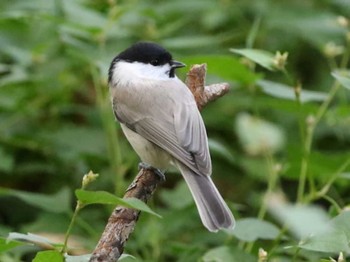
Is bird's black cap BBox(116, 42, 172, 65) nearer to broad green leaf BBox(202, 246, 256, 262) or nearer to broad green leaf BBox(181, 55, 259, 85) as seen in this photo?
broad green leaf BBox(181, 55, 259, 85)

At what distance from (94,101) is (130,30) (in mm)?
803

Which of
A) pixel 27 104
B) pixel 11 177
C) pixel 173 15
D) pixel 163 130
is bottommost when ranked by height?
pixel 11 177

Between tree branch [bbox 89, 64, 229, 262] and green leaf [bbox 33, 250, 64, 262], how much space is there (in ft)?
0.25

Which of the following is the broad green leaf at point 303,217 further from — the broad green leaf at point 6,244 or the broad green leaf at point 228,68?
the broad green leaf at point 228,68

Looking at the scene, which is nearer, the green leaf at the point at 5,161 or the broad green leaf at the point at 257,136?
the broad green leaf at the point at 257,136

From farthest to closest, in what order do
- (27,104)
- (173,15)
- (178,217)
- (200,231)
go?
(173,15) < (27,104) < (200,231) < (178,217)

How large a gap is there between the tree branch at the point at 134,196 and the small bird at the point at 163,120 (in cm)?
4

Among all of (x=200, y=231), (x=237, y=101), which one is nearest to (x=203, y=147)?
(x=200, y=231)

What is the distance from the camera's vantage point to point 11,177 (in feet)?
12.6

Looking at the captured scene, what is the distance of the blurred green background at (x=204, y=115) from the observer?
2.71 meters

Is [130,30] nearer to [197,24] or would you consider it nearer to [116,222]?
[197,24]

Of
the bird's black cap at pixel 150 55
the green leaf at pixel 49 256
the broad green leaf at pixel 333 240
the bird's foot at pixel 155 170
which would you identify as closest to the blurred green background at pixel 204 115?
the bird's black cap at pixel 150 55

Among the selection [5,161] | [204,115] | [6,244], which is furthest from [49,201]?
[204,115]

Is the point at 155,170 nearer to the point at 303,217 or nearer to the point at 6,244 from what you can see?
the point at 6,244
